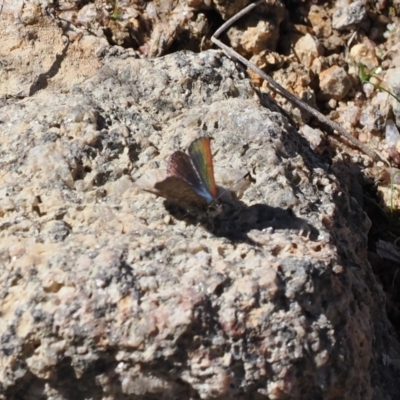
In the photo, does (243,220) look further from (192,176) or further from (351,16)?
(351,16)

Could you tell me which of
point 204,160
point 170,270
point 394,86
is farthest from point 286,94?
point 170,270

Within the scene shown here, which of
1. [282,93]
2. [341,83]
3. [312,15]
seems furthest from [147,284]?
[312,15]

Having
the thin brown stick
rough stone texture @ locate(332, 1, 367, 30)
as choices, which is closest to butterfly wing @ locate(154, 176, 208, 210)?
the thin brown stick

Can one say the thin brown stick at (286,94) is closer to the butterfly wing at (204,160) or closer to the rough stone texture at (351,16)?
the rough stone texture at (351,16)

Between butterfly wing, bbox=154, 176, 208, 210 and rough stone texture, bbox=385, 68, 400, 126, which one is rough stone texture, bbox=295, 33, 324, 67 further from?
butterfly wing, bbox=154, 176, 208, 210

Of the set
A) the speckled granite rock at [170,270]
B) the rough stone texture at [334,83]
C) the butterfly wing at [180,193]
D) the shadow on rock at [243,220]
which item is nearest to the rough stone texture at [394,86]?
the rough stone texture at [334,83]

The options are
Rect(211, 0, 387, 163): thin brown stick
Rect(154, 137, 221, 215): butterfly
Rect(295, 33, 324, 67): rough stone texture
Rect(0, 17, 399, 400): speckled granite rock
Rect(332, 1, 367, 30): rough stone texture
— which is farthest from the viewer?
Rect(332, 1, 367, 30): rough stone texture

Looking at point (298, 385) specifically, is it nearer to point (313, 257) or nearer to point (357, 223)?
point (313, 257)
